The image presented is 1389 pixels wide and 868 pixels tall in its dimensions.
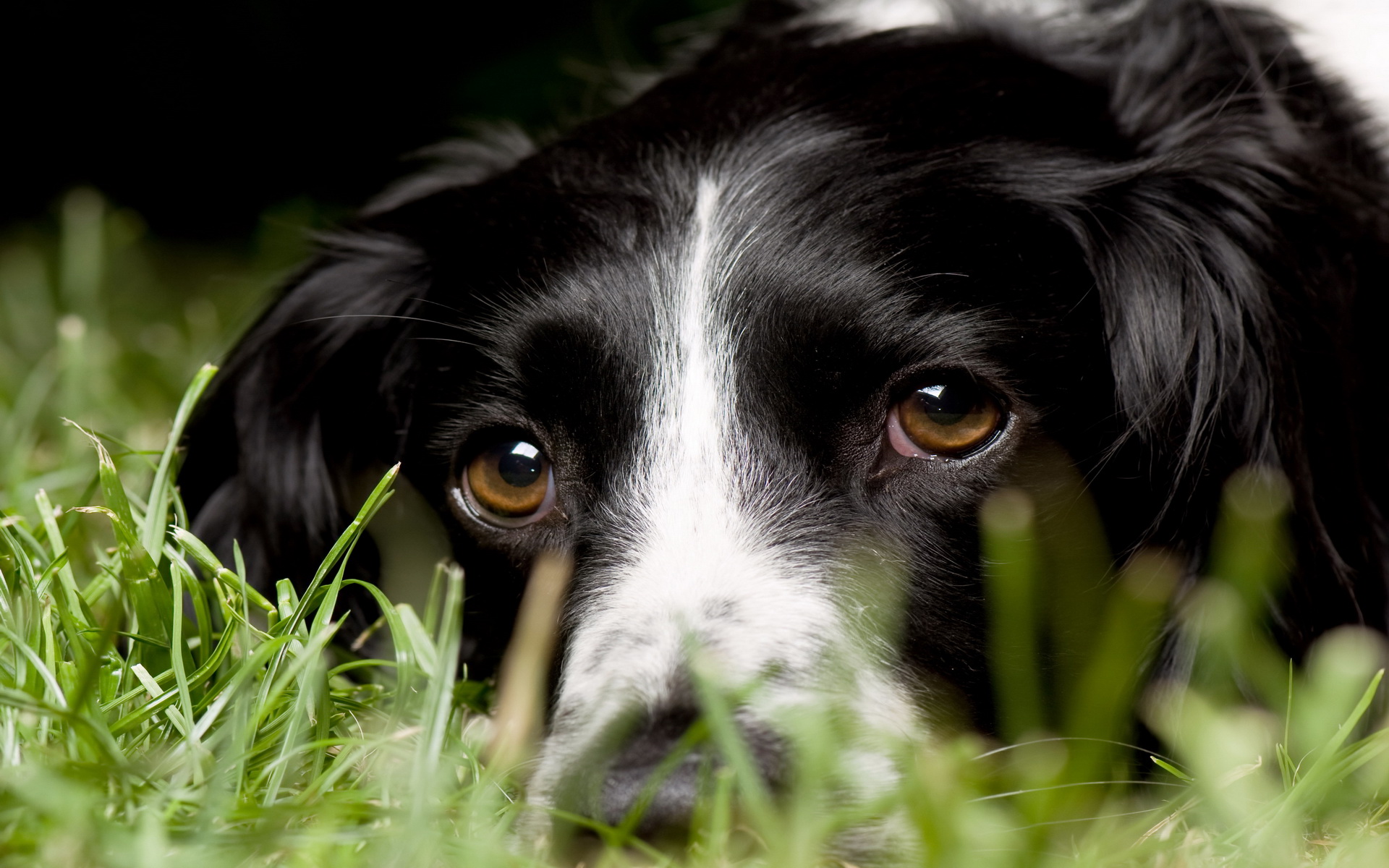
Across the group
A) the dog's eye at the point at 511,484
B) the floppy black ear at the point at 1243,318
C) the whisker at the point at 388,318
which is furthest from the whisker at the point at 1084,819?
the whisker at the point at 388,318

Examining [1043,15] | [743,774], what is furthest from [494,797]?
[1043,15]

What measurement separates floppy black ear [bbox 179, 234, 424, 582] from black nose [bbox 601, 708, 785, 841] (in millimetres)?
1082

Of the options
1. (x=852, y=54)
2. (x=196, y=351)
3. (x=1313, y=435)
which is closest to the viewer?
(x=1313, y=435)

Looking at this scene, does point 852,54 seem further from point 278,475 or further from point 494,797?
point 494,797

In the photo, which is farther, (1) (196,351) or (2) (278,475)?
(1) (196,351)

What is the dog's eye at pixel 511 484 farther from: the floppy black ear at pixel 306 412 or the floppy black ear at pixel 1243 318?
the floppy black ear at pixel 1243 318

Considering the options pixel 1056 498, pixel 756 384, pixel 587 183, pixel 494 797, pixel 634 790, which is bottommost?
pixel 494 797

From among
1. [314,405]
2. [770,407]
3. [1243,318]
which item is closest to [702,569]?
[770,407]

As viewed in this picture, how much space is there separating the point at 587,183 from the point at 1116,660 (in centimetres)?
114

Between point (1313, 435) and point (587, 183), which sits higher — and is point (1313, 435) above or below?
below

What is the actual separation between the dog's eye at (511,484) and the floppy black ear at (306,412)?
329mm

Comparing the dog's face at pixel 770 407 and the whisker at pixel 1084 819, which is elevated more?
the dog's face at pixel 770 407

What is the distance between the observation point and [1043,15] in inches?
114

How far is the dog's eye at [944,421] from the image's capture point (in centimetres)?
201
